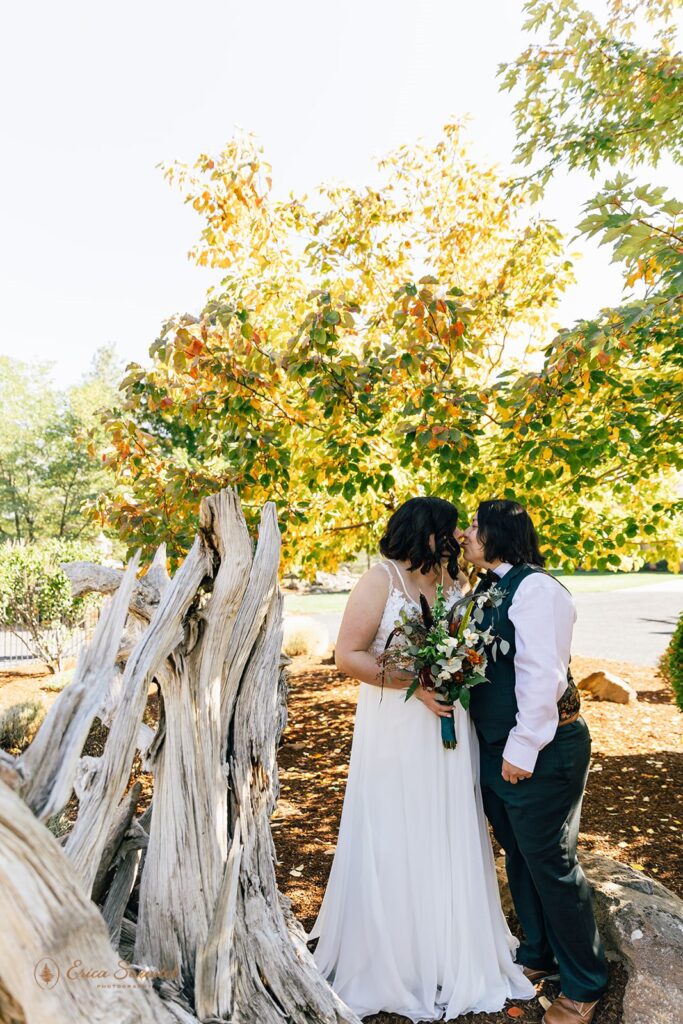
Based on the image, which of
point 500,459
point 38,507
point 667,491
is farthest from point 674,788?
point 38,507

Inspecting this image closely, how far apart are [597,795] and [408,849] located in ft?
10.3

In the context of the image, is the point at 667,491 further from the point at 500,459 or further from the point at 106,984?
the point at 106,984

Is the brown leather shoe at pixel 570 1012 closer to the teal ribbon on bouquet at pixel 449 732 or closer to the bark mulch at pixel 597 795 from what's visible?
the bark mulch at pixel 597 795

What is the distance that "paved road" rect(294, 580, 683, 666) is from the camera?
14352 mm

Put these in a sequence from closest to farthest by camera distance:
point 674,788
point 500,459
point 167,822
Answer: point 167,822, point 500,459, point 674,788

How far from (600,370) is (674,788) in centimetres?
359

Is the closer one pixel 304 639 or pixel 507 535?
pixel 507 535

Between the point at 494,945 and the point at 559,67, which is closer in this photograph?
the point at 494,945

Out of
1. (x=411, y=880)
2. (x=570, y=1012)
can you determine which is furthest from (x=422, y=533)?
(x=570, y=1012)

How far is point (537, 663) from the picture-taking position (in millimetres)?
2855

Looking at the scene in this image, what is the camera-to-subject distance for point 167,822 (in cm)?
263

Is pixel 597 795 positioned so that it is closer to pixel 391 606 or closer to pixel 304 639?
pixel 391 606

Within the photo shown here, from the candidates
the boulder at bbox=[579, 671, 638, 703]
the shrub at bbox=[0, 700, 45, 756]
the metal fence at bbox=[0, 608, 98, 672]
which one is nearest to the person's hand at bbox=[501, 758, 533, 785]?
the shrub at bbox=[0, 700, 45, 756]

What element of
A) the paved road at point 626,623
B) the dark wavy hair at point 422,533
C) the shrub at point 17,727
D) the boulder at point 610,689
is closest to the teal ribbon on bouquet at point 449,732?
the dark wavy hair at point 422,533
